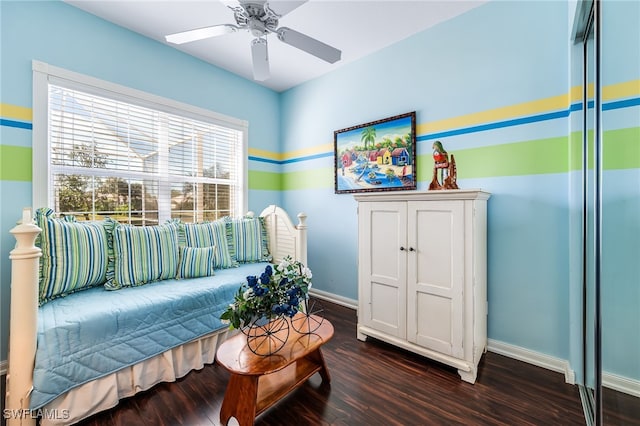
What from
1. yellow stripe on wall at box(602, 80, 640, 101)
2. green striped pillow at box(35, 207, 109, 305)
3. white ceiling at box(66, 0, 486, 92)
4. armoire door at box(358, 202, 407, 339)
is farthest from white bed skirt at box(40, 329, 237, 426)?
yellow stripe on wall at box(602, 80, 640, 101)

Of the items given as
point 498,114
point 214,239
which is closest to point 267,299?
point 214,239

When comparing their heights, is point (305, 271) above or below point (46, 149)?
below

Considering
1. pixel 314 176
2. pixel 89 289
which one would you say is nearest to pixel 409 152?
pixel 314 176

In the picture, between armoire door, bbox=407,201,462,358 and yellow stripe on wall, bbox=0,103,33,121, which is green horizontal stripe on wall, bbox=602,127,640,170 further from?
yellow stripe on wall, bbox=0,103,33,121

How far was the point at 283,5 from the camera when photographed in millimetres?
1616

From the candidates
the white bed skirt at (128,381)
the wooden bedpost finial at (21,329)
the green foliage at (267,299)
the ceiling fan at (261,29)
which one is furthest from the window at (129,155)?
the green foliage at (267,299)

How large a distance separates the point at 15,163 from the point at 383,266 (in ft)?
9.35

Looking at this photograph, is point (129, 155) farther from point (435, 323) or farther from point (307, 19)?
point (435, 323)

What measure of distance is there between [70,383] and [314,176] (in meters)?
2.78

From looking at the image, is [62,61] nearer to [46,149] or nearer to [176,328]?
[46,149]

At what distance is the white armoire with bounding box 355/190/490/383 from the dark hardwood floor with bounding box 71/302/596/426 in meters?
0.16

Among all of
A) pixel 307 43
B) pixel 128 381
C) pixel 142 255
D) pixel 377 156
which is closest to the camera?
pixel 128 381

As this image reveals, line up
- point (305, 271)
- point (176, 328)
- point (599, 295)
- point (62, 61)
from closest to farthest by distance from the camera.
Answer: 1. point (599, 295)
2. point (305, 271)
3. point (176, 328)
4. point (62, 61)

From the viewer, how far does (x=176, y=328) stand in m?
1.90
